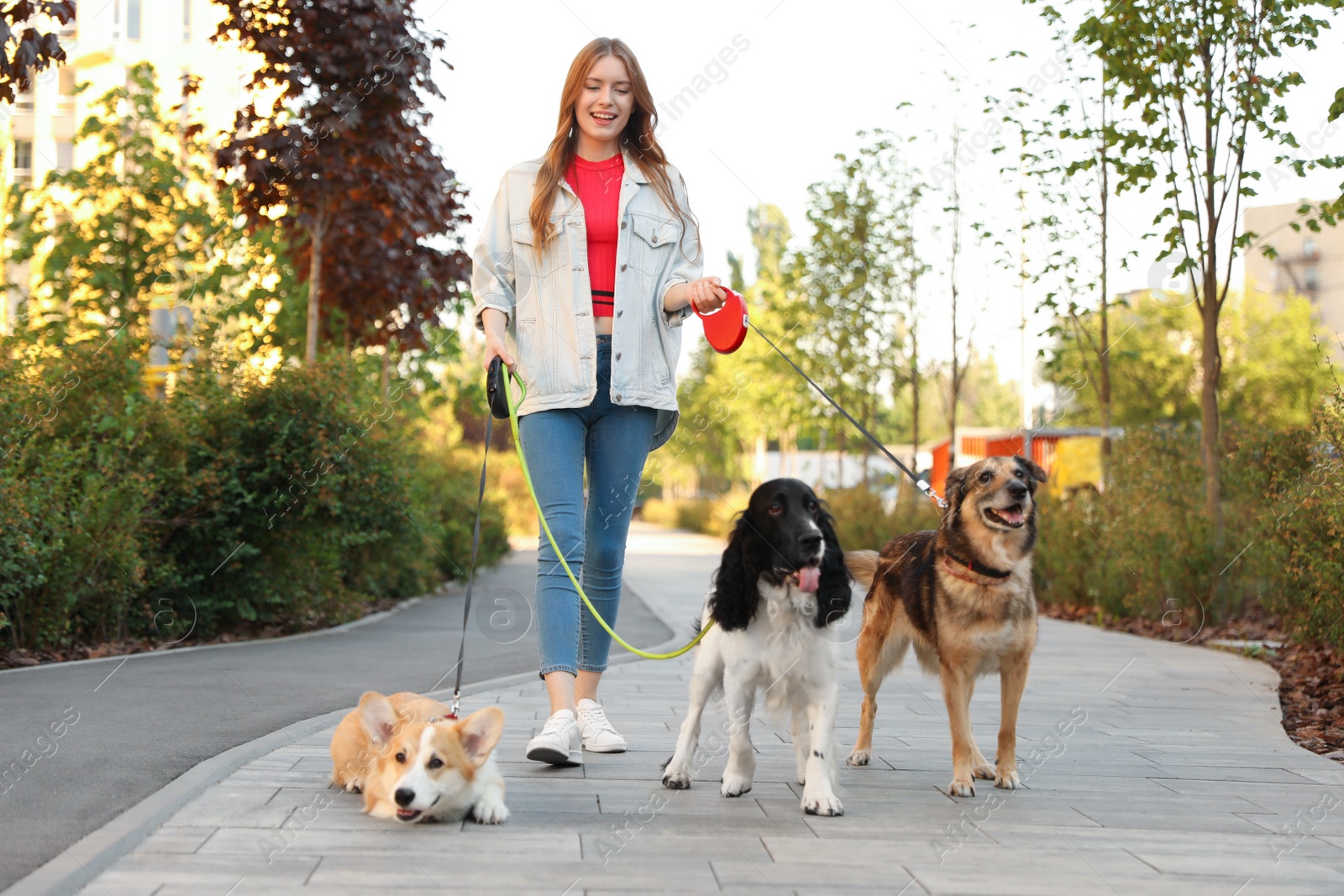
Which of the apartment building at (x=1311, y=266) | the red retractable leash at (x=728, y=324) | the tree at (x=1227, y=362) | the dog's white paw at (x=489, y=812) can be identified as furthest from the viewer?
the apartment building at (x=1311, y=266)

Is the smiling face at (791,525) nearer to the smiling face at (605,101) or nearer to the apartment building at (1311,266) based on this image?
the smiling face at (605,101)

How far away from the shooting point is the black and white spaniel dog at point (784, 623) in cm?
407

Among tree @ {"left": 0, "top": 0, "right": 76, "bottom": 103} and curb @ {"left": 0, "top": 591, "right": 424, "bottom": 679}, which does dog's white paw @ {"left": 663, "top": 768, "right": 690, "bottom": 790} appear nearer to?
curb @ {"left": 0, "top": 591, "right": 424, "bottom": 679}

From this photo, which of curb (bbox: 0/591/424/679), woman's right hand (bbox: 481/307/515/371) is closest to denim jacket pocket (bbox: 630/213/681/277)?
woman's right hand (bbox: 481/307/515/371)

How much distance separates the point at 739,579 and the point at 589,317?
127 centimetres

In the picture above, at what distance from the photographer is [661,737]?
5543 millimetres

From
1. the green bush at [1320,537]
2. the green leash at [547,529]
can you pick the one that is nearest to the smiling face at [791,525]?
the green leash at [547,529]

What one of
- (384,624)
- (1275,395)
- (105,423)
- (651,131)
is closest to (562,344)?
(651,131)

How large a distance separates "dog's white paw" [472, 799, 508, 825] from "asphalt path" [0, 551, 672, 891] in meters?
1.08

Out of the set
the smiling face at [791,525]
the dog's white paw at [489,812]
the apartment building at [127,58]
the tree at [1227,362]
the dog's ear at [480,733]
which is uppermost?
the apartment building at [127,58]

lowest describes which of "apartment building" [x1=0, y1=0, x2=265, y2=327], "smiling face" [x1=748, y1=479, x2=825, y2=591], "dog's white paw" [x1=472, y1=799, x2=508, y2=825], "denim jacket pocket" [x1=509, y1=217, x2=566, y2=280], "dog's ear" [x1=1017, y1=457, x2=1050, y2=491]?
"dog's white paw" [x1=472, y1=799, x2=508, y2=825]

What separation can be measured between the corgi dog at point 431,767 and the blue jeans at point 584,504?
0.84m

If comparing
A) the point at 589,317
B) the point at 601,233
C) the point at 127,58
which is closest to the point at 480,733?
the point at 589,317

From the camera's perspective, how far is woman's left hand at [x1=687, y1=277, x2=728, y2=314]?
4574 millimetres
